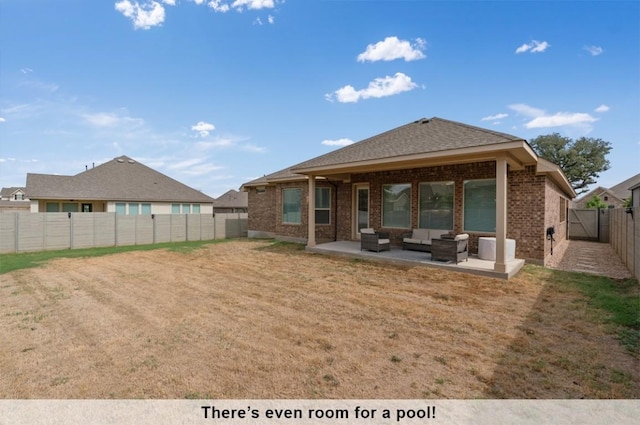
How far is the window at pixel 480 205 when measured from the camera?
8.92 metres

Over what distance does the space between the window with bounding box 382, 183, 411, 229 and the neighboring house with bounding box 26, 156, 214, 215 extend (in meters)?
16.7

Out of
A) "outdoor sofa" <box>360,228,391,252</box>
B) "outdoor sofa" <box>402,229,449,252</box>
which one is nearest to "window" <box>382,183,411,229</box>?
"outdoor sofa" <box>402,229,449,252</box>

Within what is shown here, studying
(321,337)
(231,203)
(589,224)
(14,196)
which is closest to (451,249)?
(321,337)

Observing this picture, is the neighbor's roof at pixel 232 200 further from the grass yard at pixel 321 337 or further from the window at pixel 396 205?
the grass yard at pixel 321 337

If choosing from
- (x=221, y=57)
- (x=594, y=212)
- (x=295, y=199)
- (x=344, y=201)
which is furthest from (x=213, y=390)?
(x=594, y=212)

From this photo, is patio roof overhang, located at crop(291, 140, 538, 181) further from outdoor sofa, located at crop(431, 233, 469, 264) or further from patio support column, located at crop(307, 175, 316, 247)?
outdoor sofa, located at crop(431, 233, 469, 264)

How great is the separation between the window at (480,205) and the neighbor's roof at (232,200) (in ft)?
97.9

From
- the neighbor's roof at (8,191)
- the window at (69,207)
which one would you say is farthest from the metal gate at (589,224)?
the neighbor's roof at (8,191)

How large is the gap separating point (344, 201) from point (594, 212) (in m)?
14.8

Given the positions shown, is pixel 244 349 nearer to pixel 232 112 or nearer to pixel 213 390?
pixel 213 390

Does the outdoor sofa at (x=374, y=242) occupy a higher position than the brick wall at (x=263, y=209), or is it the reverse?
the brick wall at (x=263, y=209)

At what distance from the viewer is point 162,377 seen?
2.90 m

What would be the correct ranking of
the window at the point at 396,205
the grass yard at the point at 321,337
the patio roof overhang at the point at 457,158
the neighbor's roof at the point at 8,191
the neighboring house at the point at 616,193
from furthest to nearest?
1. the neighbor's roof at the point at 8,191
2. the neighboring house at the point at 616,193
3. the window at the point at 396,205
4. the patio roof overhang at the point at 457,158
5. the grass yard at the point at 321,337

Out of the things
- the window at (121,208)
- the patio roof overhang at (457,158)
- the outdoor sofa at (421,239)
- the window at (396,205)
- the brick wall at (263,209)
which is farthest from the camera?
the window at (121,208)
